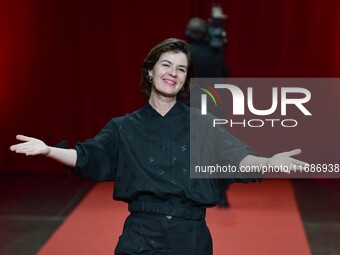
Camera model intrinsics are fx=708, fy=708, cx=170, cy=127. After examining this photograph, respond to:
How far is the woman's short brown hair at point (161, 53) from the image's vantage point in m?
2.56

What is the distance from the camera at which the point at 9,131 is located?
741 cm

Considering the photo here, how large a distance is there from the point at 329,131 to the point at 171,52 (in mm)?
4682

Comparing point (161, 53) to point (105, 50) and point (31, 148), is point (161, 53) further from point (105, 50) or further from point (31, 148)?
point (105, 50)

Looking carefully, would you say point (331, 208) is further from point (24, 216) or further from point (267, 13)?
point (24, 216)

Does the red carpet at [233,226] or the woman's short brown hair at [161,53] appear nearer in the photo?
the woman's short brown hair at [161,53]

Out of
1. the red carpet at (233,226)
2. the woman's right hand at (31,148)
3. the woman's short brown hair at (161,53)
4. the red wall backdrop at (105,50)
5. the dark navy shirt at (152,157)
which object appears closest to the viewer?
the woman's right hand at (31,148)

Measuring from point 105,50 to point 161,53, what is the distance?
4758mm

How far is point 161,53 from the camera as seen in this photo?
8.46 ft

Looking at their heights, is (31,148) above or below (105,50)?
above

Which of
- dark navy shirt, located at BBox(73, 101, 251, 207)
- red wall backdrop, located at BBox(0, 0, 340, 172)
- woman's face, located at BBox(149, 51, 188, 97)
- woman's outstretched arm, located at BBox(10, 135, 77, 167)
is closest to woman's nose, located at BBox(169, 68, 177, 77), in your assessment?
woman's face, located at BBox(149, 51, 188, 97)

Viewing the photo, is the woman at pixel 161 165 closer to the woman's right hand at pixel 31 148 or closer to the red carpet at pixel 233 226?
the woman's right hand at pixel 31 148

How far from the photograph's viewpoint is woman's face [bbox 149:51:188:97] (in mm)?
2527

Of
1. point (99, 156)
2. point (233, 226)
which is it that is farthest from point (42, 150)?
point (233, 226)

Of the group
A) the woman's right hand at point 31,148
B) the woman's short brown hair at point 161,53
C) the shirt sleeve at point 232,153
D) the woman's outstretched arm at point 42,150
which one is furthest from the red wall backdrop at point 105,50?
the woman's right hand at point 31,148
